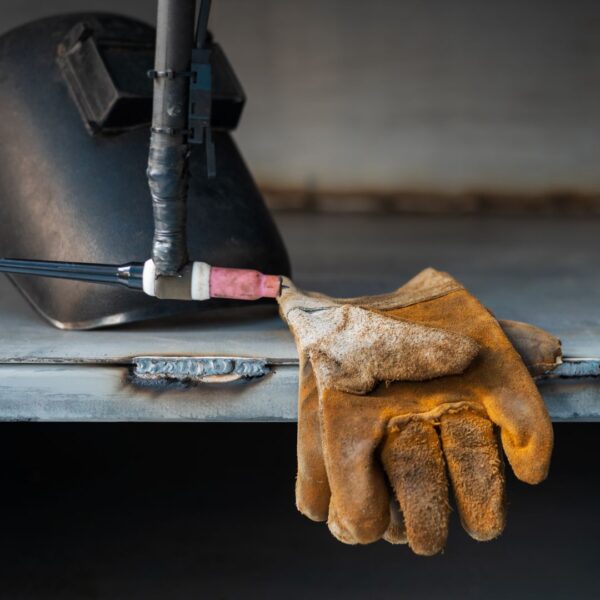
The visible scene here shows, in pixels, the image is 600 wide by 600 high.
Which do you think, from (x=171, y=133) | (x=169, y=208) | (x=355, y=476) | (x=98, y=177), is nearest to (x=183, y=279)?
(x=169, y=208)

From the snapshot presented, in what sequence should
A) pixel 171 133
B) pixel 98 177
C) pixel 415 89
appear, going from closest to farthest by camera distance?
1. pixel 171 133
2. pixel 98 177
3. pixel 415 89

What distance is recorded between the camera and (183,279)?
143 centimetres

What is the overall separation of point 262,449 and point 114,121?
2.44 ft

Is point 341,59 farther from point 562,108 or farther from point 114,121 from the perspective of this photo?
point 114,121

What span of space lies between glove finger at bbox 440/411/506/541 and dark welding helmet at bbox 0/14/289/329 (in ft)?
2.10

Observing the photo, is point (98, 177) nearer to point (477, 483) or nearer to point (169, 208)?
point (169, 208)

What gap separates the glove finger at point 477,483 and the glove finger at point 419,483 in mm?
16

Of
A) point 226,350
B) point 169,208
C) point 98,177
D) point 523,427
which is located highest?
point 98,177

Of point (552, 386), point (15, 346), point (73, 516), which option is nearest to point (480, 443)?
point (552, 386)

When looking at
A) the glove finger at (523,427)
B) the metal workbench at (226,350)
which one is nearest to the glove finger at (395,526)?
the glove finger at (523,427)

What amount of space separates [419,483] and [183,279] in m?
0.51

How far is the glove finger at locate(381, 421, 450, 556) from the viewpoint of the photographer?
1.08 meters

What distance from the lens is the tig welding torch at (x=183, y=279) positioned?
1409 mm

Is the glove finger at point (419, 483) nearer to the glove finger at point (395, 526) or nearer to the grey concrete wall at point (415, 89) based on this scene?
the glove finger at point (395, 526)
